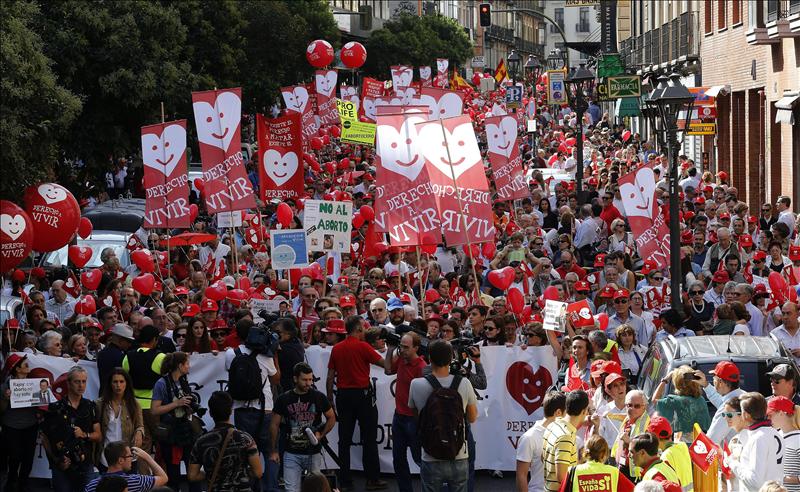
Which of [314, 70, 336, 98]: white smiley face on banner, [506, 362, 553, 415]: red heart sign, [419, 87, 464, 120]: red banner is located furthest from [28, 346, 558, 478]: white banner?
[314, 70, 336, 98]: white smiley face on banner

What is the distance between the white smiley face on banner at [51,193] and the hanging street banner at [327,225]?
2.69 m

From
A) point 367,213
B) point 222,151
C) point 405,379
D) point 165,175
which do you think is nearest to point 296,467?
point 405,379

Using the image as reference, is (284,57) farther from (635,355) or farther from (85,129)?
(635,355)

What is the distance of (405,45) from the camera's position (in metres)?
77.9

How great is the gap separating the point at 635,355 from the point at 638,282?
427 cm

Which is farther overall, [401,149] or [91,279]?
[91,279]

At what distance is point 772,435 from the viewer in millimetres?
7938

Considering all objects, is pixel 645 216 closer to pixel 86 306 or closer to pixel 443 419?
pixel 86 306

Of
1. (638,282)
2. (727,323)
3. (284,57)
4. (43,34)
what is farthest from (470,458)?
(284,57)

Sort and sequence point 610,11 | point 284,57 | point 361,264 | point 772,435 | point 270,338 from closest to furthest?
point 772,435
point 270,338
point 361,264
point 284,57
point 610,11

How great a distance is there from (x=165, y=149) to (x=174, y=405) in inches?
317

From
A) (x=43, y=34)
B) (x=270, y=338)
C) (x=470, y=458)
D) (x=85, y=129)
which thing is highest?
(x=43, y=34)

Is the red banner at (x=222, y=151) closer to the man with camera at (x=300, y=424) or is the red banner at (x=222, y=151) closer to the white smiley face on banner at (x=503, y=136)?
the white smiley face on banner at (x=503, y=136)

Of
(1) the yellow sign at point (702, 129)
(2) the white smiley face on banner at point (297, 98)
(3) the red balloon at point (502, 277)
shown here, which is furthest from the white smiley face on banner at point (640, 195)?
(2) the white smiley face on banner at point (297, 98)
